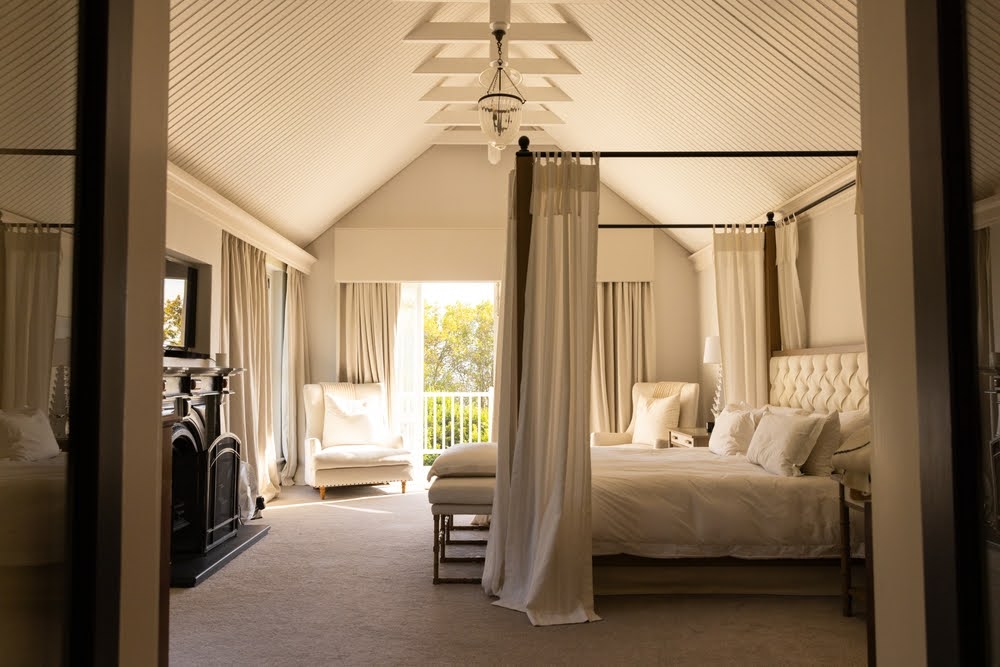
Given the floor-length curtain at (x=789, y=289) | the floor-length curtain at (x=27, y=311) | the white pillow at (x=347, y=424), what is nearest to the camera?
the floor-length curtain at (x=27, y=311)

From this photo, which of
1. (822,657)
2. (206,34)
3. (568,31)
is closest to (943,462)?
(822,657)

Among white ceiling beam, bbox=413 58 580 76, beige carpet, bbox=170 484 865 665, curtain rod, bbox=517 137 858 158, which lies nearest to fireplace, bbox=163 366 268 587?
beige carpet, bbox=170 484 865 665

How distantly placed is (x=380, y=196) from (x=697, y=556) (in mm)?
5397

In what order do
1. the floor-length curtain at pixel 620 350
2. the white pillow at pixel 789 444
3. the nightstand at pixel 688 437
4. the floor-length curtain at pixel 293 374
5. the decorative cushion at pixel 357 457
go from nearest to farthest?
1. the white pillow at pixel 789 444
2. the nightstand at pixel 688 437
3. the decorative cushion at pixel 357 457
4. the floor-length curtain at pixel 293 374
5. the floor-length curtain at pixel 620 350

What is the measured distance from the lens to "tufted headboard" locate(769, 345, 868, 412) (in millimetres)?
4184

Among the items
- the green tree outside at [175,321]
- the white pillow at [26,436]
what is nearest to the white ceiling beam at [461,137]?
the green tree outside at [175,321]

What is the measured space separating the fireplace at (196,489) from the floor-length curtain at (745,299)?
3723mm

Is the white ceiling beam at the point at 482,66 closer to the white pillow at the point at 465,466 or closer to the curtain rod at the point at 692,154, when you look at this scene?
the curtain rod at the point at 692,154

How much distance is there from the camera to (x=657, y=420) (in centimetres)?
648

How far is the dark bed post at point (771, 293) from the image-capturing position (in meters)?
5.32

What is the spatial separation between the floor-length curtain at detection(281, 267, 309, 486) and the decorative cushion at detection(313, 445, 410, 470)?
0.91 m

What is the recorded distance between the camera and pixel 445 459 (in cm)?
413

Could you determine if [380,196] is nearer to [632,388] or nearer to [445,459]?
[632,388]

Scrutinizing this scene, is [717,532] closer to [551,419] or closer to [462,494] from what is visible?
[551,419]
